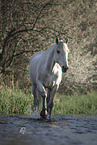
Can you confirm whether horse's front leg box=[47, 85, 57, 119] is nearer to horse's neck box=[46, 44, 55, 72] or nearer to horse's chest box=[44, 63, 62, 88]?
horse's chest box=[44, 63, 62, 88]

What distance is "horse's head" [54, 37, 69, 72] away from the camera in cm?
766

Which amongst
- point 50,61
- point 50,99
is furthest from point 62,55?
point 50,99

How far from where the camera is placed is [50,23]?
55.6 feet

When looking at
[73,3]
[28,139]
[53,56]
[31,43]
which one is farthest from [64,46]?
[73,3]

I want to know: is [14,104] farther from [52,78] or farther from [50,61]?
[50,61]

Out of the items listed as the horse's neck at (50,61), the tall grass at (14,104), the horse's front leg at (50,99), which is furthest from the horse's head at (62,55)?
the tall grass at (14,104)

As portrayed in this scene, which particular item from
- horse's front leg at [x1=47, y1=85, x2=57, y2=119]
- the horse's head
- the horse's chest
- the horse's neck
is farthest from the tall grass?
the horse's head

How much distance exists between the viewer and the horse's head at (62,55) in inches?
301

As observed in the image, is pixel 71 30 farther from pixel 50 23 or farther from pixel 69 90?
pixel 69 90

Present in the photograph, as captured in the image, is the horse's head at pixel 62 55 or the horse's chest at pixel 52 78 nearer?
the horse's head at pixel 62 55

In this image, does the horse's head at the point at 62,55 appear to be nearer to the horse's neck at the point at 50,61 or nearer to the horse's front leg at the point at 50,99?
the horse's neck at the point at 50,61

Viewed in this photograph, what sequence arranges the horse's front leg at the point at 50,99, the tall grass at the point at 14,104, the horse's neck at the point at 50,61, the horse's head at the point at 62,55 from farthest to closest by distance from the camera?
the tall grass at the point at 14,104 < the horse's front leg at the point at 50,99 < the horse's neck at the point at 50,61 < the horse's head at the point at 62,55

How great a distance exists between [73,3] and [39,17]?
254cm

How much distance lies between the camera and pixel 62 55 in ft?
25.7
